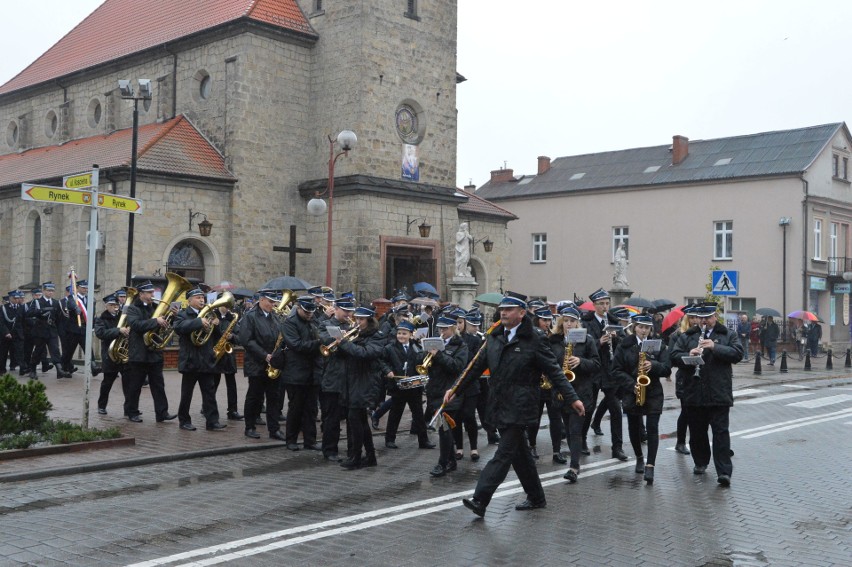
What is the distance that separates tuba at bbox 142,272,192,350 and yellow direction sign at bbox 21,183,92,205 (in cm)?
239

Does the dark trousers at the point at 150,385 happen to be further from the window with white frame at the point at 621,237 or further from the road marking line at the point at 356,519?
the window with white frame at the point at 621,237

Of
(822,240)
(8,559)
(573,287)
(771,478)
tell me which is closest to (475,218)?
(573,287)

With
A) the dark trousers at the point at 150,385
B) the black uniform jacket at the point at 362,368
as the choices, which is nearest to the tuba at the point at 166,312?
the dark trousers at the point at 150,385

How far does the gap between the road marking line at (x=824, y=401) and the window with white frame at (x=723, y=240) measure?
22.8 m

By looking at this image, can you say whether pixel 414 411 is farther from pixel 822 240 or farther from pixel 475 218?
pixel 822 240

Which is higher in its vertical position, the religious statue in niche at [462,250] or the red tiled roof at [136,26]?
the red tiled roof at [136,26]

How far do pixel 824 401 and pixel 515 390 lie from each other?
13355 mm

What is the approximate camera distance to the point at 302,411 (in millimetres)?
11891

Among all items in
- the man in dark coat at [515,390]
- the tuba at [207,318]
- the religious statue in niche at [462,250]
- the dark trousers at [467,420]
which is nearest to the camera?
the man in dark coat at [515,390]

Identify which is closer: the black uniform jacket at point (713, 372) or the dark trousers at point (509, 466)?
the dark trousers at point (509, 466)

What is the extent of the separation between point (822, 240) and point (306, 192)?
25.2m

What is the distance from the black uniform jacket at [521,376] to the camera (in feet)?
26.6

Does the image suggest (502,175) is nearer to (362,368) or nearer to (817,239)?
(817,239)

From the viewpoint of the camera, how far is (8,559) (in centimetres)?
Result: 645
